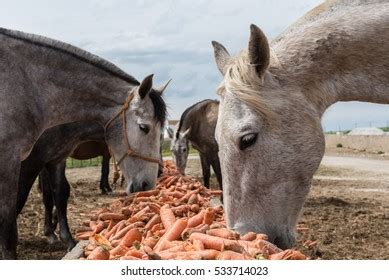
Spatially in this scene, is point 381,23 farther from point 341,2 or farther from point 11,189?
point 11,189

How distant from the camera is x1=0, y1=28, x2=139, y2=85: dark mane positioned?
5.05 m

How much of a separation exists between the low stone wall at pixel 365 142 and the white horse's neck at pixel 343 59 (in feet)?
90.3

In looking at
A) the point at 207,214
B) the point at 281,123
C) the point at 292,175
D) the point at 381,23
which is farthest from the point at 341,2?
the point at 207,214

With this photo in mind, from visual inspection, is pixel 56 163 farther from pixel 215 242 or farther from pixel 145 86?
pixel 215 242

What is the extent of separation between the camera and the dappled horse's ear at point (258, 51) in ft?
9.40

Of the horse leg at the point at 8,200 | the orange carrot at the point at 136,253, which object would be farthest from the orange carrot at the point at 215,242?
the horse leg at the point at 8,200

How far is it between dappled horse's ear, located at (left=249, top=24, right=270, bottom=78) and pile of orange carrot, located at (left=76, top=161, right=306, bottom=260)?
41.0 inches

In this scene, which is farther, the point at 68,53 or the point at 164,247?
the point at 68,53

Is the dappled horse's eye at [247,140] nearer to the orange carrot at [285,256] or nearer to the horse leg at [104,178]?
the orange carrot at [285,256]

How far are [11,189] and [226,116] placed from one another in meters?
2.58

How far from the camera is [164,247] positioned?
10.7ft

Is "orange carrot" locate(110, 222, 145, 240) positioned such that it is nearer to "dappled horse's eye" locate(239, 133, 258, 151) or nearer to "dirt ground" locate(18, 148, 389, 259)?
"dappled horse's eye" locate(239, 133, 258, 151)

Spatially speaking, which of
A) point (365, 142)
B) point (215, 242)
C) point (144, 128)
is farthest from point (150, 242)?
point (365, 142)
